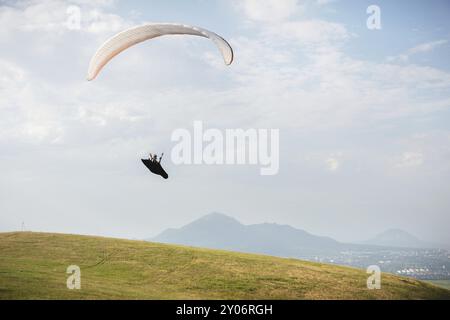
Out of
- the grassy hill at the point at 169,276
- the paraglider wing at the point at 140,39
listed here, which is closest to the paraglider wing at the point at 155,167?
the paraglider wing at the point at 140,39

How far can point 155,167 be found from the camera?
30.5m

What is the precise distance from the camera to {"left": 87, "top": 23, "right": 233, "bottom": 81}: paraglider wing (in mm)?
30547

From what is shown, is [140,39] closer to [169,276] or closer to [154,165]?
[154,165]

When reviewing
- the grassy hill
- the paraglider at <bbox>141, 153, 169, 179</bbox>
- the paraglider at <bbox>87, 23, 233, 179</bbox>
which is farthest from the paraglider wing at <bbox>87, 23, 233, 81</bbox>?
the grassy hill

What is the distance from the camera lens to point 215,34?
30375 mm

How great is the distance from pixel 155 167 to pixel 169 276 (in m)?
15.8

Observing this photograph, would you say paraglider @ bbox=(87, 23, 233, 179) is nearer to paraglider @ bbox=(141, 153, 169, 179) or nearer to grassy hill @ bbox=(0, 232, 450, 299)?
paraglider @ bbox=(141, 153, 169, 179)

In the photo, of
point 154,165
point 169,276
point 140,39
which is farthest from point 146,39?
point 169,276

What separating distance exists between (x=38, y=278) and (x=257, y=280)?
20.4 metres

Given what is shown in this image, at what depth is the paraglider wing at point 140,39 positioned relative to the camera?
100 feet
